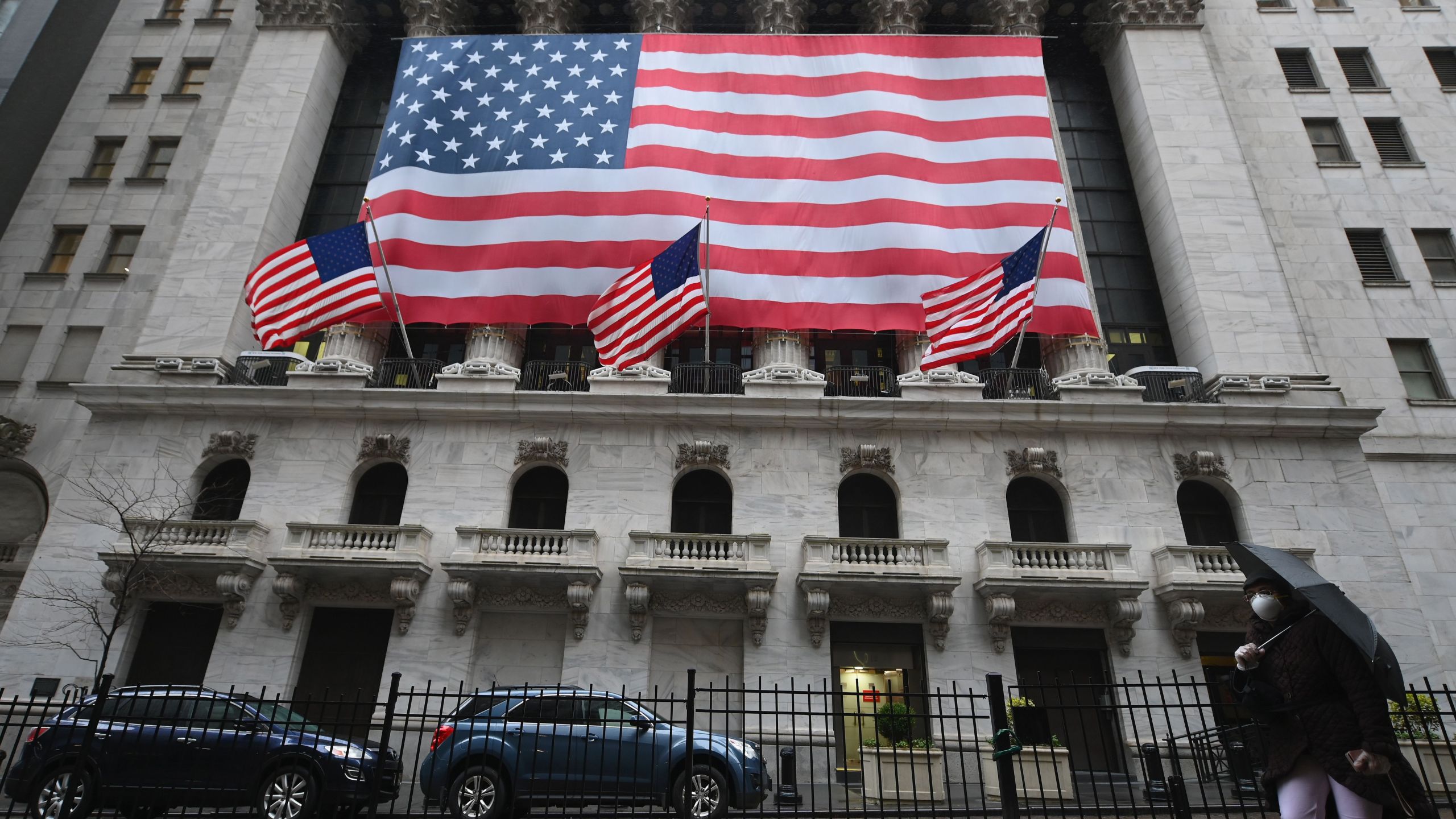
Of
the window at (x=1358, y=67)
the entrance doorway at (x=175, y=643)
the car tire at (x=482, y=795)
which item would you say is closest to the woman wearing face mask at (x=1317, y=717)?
the car tire at (x=482, y=795)

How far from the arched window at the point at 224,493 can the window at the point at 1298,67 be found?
40.1 meters

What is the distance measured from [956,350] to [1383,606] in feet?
44.5

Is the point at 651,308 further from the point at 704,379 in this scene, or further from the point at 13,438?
the point at 13,438

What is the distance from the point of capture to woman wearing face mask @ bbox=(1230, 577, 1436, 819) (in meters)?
5.97

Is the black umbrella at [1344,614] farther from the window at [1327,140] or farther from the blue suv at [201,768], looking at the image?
the window at [1327,140]

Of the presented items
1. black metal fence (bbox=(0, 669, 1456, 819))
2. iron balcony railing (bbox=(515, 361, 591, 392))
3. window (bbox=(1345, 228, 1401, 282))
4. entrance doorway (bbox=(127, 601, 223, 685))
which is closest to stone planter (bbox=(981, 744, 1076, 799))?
black metal fence (bbox=(0, 669, 1456, 819))

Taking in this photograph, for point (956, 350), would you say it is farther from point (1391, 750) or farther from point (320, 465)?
point (320, 465)

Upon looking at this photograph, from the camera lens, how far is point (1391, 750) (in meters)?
5.91

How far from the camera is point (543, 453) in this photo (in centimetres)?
2339

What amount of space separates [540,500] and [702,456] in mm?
5009

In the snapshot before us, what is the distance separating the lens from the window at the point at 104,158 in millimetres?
32062

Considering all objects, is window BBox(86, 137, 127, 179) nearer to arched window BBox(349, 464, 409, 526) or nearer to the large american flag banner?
the large american flag banner

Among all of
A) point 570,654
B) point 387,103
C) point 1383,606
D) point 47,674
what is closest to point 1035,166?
point 1383,606

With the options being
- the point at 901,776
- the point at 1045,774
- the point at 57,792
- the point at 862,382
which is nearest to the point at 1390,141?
the point at 862,382
